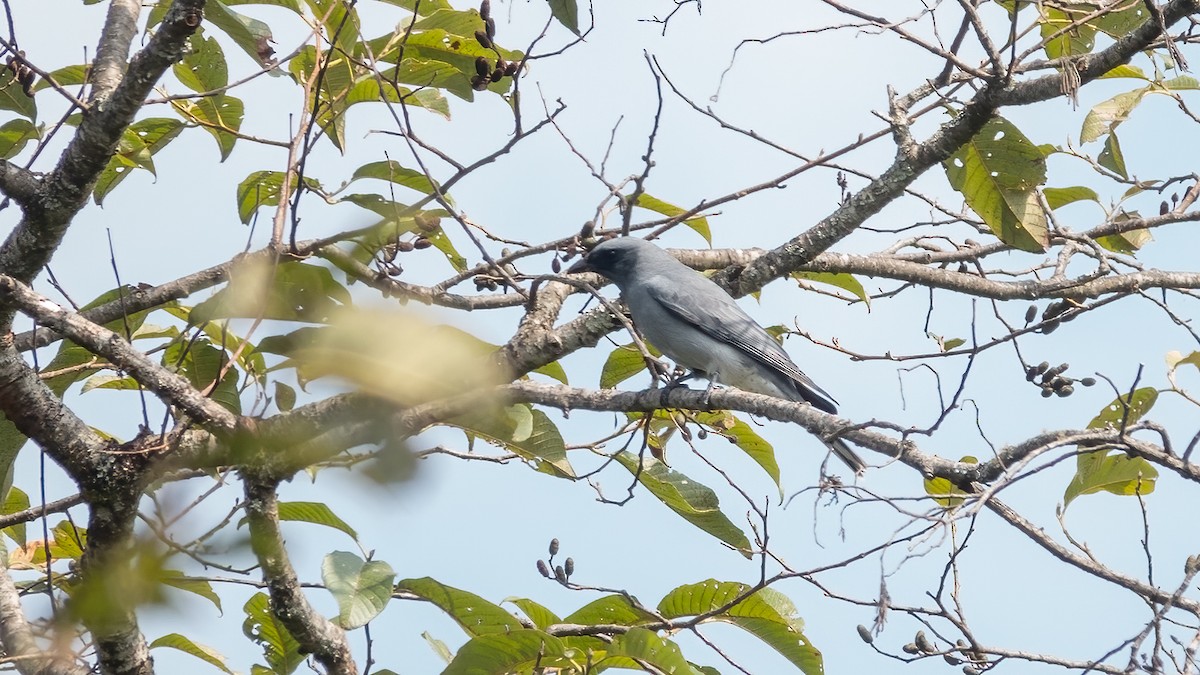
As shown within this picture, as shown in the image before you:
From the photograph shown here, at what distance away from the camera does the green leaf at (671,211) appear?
4797 millimetres

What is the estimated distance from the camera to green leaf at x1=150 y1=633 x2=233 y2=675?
3752 mm

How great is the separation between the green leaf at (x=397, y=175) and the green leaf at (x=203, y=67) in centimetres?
66

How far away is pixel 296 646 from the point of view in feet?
12.6

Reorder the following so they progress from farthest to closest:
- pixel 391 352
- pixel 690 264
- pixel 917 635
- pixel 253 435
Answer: pixel 690 264
pixel 917 635
pixel 253 435
pixel 391 352

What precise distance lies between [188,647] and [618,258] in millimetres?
3829

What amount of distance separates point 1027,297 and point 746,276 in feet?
4.06

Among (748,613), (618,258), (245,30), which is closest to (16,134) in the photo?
(245,30)

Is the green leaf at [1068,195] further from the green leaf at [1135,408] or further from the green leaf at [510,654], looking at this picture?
the green leaf at [510,654]

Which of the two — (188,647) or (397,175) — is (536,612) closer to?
(188,647)

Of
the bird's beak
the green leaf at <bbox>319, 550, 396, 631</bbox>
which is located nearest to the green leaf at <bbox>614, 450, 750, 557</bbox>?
the green leaf at <bbox>319, 550, 396, 631</bbox>

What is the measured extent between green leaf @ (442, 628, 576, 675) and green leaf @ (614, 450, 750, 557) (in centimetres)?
92

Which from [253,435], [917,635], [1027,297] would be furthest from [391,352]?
[1027,297]

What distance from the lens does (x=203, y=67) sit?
418 cm

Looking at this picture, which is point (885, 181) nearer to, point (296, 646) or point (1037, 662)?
point (1037, 662)
